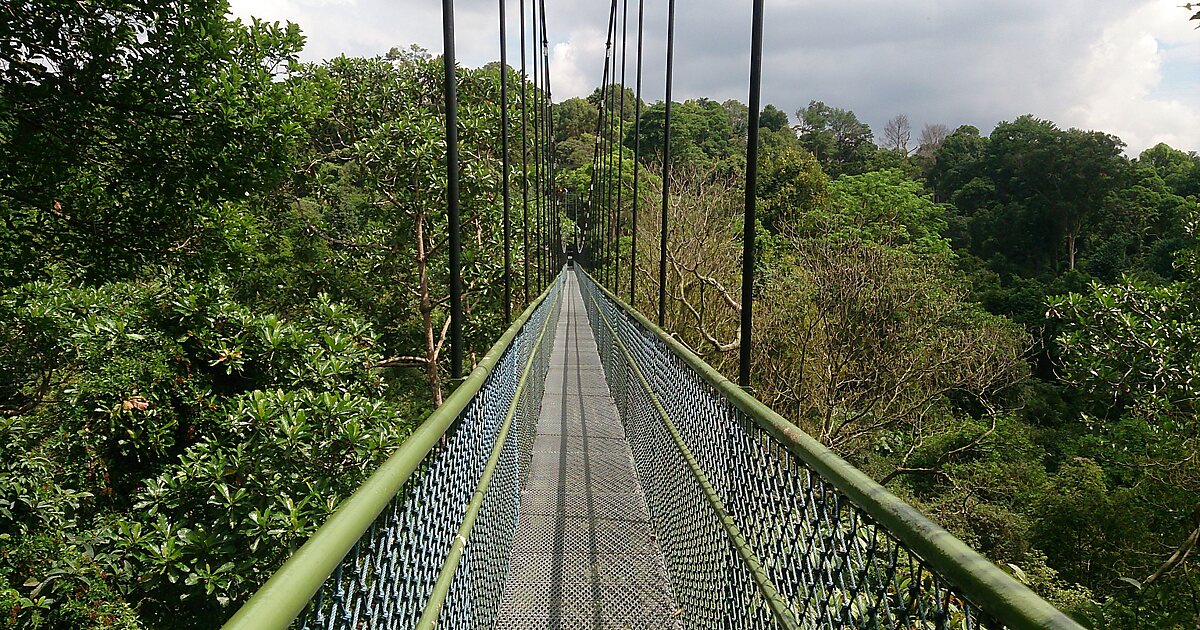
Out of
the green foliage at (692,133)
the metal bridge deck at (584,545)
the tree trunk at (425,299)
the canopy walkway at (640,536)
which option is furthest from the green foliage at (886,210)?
the canopy walkway at (640,536)

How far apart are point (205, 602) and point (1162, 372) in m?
7.88

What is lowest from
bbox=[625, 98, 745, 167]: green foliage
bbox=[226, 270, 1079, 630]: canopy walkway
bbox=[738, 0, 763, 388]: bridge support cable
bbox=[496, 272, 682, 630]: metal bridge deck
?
bbox=[496, 272, 682, 630]: metal bridge deck

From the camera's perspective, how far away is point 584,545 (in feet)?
8.75

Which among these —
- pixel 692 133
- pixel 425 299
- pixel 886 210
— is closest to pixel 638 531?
pixel 425 299

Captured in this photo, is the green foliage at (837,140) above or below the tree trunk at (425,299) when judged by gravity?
above

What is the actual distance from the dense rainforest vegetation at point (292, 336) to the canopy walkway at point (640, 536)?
1864mm

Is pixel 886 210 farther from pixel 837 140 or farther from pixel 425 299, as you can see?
pixel 837 140

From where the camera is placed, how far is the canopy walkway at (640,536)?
79cm

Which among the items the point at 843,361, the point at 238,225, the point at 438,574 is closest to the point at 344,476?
the point at 238,225

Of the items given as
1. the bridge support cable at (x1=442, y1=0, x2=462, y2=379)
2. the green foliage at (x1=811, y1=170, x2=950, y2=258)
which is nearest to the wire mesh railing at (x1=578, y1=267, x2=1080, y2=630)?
the bridge support cable at (x1=442, y1=0, x2=462, y2=379)

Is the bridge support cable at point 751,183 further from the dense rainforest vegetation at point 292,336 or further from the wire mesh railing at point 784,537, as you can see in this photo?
the dense rainforest vegetation at point 292,336

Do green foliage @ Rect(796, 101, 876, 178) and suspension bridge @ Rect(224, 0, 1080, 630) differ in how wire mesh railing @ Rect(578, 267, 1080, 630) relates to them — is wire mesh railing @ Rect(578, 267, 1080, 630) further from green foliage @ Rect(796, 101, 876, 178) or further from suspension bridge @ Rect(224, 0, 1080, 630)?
green foliage @ Rect(796, 101, 876, 178)

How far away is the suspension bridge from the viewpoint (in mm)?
795

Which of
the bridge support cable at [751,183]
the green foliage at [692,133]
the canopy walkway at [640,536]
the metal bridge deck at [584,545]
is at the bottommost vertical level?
the metal bridge deck at [584,545]
